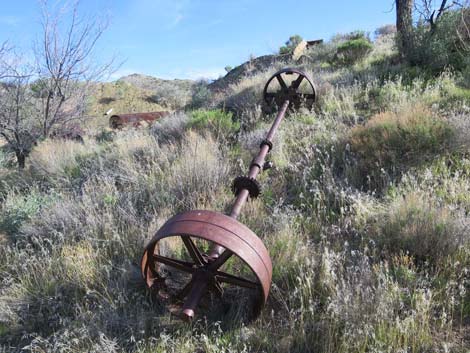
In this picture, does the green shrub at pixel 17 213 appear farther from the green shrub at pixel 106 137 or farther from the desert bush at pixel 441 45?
the desert bush at pixel 441 45

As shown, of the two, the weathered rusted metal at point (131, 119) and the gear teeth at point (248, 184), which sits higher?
the weathered rusted metal at point (131, 119)

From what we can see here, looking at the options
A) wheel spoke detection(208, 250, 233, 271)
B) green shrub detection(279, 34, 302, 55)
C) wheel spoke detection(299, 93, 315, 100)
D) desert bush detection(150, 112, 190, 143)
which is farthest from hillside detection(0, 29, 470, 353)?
green shrub detection(279, 34, 302, 55)

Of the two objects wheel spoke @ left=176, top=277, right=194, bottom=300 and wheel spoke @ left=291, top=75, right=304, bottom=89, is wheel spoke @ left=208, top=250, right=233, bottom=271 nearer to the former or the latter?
wheel spoke @ left=176, top=277, right=194, bottom=300

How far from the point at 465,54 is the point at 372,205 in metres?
6.08

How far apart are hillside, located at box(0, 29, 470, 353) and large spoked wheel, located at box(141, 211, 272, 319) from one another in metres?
0.09

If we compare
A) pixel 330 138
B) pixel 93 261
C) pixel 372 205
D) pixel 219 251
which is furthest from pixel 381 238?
pixel 93 261

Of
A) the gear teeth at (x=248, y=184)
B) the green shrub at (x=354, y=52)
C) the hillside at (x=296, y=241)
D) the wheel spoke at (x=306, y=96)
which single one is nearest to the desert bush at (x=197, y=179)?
the hillside at (x=296, y=241)

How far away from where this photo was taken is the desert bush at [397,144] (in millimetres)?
4617

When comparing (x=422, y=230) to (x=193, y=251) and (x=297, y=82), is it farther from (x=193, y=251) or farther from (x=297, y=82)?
(x=297, y=82)

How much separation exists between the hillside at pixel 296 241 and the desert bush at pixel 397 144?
18mm

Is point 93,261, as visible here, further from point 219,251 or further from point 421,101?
point 421,101

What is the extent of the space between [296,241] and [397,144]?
2.23 meters

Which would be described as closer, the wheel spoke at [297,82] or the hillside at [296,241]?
the hillside at [296,241]

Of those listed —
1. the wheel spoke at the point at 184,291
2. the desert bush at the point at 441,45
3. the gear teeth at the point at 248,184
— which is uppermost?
the desert bush at the point at 441,45
